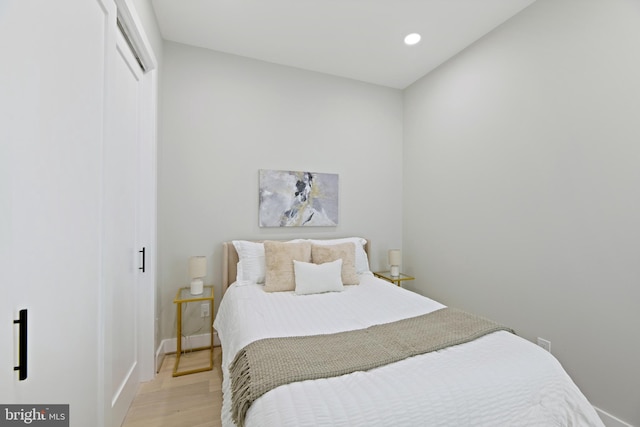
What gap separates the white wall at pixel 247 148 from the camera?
257cm

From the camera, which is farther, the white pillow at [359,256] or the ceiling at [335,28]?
the white pillow at [359,256]

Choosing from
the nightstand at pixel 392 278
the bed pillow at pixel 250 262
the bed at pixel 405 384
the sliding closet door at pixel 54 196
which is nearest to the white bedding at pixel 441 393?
the bed at pixel 405 384

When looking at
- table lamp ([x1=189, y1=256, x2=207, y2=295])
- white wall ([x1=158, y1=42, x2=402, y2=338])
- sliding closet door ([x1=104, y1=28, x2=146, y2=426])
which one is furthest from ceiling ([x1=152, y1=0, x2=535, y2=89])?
table lamp ([x1=189, y1=256, x2=207, y2=295])

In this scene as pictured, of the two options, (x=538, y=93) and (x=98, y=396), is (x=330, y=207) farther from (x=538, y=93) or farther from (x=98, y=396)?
(x=98, y=396)

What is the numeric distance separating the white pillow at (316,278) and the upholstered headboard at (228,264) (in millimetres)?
663

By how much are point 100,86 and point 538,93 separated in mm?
2796

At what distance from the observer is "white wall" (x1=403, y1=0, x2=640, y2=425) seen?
5.30 ft

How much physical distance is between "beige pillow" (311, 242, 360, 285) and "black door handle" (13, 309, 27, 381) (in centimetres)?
196

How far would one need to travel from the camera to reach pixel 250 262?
251cm

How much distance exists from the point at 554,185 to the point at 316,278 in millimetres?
1913

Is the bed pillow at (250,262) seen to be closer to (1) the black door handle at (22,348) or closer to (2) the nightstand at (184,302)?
(2) the nightstand at (184,302)

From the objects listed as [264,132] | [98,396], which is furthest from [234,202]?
[98,396]

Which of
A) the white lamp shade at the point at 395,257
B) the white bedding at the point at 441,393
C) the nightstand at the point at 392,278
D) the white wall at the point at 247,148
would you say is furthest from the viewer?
the white lamp shade at the point at 395,257

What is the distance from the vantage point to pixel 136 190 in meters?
1.98
